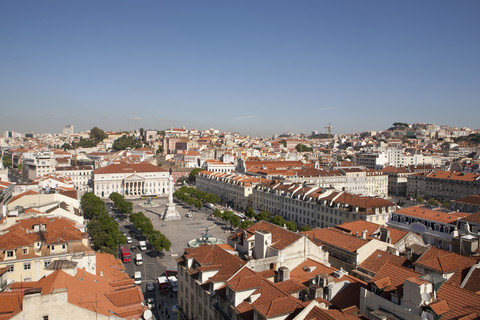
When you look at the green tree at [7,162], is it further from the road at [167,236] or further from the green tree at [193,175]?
the road at [167,236]

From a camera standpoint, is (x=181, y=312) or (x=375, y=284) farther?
(x=181, y=312)

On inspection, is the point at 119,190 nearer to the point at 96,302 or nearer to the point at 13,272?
the point at 13,272

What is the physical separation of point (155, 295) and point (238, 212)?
44.9m

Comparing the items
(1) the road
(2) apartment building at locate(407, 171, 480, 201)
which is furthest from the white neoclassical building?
(2) apartment building at locate(407, 171, 480, 201)

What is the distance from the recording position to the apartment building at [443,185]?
86000 millimetres

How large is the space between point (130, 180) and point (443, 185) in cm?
8895

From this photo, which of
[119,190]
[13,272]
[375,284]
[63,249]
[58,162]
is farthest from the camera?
[58,162]

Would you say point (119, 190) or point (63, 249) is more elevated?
point (63, 249)

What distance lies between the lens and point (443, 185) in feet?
306

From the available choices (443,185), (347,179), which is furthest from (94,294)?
(443,185)

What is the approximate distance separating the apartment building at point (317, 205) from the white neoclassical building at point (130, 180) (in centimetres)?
4901

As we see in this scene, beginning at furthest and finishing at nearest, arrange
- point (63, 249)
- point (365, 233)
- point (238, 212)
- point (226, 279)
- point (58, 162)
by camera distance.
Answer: point (58, 162) < point (238, 212) < point (365, 233) < point (63, 249) < point (226, 279)

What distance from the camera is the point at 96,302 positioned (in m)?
18.7

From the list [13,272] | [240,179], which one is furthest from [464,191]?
[13,272]
